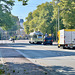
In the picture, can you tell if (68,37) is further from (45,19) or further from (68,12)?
(45,19)

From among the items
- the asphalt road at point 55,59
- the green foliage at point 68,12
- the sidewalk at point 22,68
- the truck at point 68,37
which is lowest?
the asphalt road at point 55,59

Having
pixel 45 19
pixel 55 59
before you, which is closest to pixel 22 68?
pixel 55 59

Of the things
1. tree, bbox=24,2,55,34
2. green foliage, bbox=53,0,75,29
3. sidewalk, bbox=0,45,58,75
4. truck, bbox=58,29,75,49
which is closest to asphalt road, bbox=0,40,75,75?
sidewalk, bbox=0,45,58,75

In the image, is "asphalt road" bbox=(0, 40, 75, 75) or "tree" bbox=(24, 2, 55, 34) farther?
"tree" bbox=(24, 2, 55, 34)

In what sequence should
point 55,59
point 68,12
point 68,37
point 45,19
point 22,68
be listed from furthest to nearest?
point 45,19 < point 68,12 < point 68,37 < point 55,59 < point 22,68

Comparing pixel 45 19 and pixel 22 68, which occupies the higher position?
pixel 45 19

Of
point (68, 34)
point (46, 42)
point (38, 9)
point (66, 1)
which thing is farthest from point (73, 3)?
point (38, 9)

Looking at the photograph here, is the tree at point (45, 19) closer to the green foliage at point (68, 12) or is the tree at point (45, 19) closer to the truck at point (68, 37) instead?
the green foliage at point (68, 12)

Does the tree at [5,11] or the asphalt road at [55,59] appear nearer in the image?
the asphalt road at [55,59]

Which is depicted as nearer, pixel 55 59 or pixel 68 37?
pixel 55 59

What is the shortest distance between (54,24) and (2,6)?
22.2 meters

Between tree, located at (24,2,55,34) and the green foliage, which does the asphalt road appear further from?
tree, located at (24,2,55,34)

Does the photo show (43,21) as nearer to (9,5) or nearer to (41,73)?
(9,5)

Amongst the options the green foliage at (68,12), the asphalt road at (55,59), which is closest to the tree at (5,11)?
the green foliage at (68,12)
